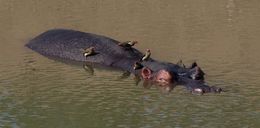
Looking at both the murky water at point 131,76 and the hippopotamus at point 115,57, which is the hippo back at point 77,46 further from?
the murky water at point 131,76

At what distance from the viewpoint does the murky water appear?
464 inches

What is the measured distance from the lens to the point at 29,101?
1280 centimetres

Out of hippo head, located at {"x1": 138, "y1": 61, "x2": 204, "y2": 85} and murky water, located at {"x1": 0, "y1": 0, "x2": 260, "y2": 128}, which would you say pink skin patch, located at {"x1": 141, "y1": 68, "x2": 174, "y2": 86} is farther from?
murky water, located at {"x1": 0, "y1": 0, "x2": 260, "y2": 128}

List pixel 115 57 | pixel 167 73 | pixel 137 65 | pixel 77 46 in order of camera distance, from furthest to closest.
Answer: pixel 77 46, pixel 115 57, pixel 137 65, pixel 167 73

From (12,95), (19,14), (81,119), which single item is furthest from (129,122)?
(19,14)

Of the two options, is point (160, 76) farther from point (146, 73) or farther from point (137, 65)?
point (137, 65)

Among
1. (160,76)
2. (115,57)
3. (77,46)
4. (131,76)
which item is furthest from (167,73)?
(77,46)

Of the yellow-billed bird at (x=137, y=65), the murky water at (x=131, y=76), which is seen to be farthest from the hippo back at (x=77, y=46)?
the yellow-billed bird at (x=137, y=65)

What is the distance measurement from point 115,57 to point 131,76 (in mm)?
1179

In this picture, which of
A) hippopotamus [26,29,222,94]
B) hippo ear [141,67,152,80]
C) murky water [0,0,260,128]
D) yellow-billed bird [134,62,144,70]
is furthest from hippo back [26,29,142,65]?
hippo ear [141,67,152,80]

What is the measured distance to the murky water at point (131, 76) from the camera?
11781 millimetres

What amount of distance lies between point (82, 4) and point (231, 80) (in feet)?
40.3

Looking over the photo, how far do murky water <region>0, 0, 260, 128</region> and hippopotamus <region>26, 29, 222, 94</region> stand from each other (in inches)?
10.9

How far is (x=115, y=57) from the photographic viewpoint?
1578 cm
